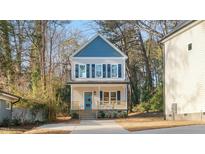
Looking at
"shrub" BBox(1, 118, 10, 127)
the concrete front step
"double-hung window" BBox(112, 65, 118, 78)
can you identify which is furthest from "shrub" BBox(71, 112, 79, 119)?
"shrub" BBox(1, 118, 10, 127)

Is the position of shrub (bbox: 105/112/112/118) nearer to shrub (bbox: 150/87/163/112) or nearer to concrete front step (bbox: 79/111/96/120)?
concrete front step (bbox: 79/111/96/120)

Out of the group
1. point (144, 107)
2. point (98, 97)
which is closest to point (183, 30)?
point (98, 97)

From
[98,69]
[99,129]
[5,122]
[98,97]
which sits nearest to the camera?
[99,129]

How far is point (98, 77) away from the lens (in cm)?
3253

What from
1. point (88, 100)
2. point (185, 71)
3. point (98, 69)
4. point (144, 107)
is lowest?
point (144, 107)

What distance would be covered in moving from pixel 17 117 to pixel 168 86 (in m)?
8.51

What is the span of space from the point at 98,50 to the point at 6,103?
1072cm

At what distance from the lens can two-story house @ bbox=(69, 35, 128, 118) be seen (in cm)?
3228

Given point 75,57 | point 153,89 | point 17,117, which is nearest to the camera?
point 17,117

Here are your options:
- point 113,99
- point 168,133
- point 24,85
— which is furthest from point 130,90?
point 168,133

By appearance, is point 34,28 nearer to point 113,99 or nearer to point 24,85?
point 24,85

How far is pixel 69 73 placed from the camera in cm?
3459

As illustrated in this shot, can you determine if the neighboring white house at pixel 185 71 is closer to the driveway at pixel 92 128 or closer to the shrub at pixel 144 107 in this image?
the driveway at pixel 92 128

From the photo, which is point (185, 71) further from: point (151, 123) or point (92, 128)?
point (92, 128)
